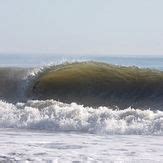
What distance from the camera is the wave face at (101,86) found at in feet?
54.9

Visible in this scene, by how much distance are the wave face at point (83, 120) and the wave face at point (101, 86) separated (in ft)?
7.49

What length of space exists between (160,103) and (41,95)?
3678mm

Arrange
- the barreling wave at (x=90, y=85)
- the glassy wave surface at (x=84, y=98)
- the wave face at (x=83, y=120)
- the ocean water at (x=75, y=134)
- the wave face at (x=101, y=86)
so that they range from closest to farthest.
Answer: the ocean water at (x=75, y=134) → the wave face at (x=83, y=120) → the glassy wave surface at (x=84, y=98) → the wave face at (x=101, y=86) → the barreling wave at (x=90, y=85)

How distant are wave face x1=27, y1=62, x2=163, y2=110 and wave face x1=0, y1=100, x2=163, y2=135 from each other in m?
2.28

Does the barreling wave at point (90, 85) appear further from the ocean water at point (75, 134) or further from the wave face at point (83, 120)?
the wave face at point (83, 120)

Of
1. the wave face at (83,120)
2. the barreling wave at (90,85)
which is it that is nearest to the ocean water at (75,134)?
the wave face at (83,120)

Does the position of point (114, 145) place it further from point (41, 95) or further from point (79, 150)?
point (41, 95)

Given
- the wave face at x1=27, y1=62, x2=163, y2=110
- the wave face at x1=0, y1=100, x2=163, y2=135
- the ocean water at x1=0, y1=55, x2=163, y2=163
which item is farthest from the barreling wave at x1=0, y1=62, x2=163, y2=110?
the wave face at x1=0, y1=100, x2=163, y2=135

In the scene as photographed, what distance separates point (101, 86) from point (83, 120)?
15.3 ft

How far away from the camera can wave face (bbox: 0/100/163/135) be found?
12.5 metres

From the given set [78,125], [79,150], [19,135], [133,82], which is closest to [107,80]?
[133,82]

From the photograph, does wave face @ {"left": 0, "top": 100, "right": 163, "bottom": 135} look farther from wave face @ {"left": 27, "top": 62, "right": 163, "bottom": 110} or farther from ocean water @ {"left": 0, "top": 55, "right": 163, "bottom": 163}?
wave face @ {"left": 27, "top": 62, "right": 163, "bottom": 110}

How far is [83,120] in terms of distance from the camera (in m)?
13.2

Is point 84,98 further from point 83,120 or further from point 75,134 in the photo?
point 75,134
